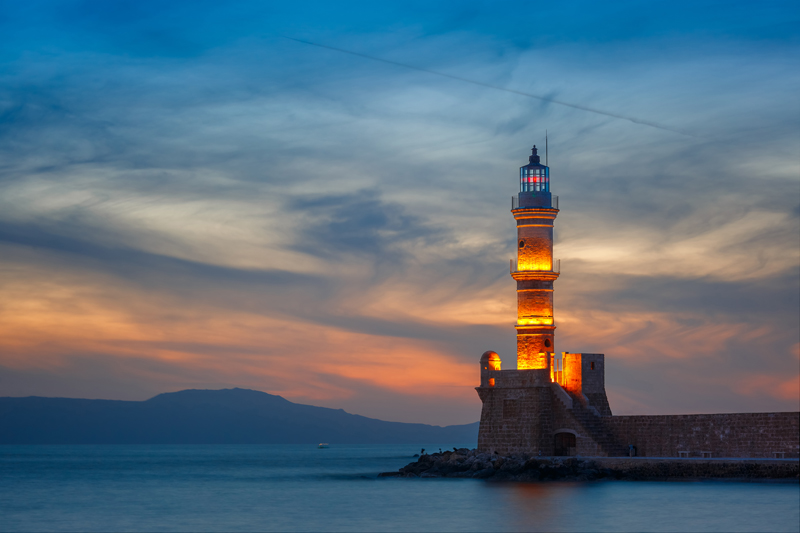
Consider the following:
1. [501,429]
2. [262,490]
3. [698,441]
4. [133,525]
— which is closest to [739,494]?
[698,441]

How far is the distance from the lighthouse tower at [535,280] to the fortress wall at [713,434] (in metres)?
4.35

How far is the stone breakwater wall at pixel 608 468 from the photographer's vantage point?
111 feet

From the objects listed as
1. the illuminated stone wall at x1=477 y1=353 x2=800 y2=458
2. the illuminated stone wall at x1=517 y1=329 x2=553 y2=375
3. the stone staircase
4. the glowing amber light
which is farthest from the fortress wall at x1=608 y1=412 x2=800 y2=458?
the glowing amber light

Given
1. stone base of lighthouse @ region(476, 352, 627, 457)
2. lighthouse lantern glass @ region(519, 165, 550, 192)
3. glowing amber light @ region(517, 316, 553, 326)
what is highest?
lighthouse lantern glass @ region(519, 165, 550, 192)

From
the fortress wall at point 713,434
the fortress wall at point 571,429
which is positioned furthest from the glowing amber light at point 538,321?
the fortress wall at point 713,434

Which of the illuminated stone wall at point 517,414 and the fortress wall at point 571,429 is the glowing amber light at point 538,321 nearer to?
the illuminated stone wall at point 517,414

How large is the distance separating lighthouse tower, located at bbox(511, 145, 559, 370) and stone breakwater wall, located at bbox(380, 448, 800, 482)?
4.37 metres

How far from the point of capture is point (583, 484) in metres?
37.2

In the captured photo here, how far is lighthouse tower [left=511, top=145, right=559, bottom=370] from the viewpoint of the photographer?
4212cm

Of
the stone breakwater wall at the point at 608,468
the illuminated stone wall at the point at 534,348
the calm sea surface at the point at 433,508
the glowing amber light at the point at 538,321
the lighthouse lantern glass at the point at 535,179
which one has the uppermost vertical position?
the lighthouse lantern glass at the point at 535,179

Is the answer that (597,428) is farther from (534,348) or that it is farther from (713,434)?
(713,434)

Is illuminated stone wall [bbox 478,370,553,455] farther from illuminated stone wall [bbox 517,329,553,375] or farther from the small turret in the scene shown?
illuminated stone wall [bbox 517,329,553,375]

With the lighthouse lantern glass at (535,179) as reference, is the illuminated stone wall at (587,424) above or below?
below

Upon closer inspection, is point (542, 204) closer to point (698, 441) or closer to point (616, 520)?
point (698, 441)
